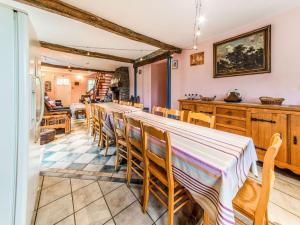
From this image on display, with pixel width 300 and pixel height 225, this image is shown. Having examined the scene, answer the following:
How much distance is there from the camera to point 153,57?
528 cm

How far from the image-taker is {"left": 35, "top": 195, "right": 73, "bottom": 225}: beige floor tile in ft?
4.48

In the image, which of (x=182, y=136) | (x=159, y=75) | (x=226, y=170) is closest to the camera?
(x=226, y=170)

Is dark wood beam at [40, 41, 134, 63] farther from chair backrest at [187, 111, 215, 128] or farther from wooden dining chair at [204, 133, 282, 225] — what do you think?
wooden dining chair at [204, 133, 282, 225]

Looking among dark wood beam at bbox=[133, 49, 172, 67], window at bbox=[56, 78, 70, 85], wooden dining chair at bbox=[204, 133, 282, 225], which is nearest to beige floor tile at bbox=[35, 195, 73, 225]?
wooden dining chair at bbox=[204, 133, 282, 225]

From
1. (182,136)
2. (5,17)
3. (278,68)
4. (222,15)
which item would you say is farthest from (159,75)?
(5,17)

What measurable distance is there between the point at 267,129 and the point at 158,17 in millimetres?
2670

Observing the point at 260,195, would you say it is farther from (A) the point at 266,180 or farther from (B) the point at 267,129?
(B) the point at 267,129

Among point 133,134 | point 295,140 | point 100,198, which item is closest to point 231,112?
point 295,140

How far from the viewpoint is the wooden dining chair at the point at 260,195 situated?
815 mm

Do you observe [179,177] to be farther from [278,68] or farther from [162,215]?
[278,68]

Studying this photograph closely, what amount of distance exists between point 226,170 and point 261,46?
2.86m

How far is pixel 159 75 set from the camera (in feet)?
21.4

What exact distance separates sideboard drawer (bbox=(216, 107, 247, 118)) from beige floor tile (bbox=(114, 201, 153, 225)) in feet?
7.06

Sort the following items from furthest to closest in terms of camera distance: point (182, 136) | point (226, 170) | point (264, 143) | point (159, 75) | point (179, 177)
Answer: point (159, 75) → point (264, 143) → point (182, 136) → point (179, 177) → point (226, 170)
